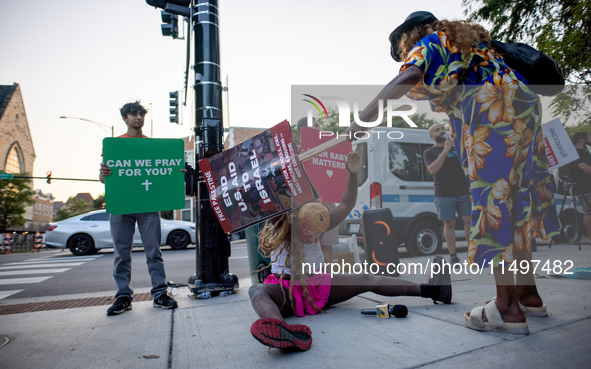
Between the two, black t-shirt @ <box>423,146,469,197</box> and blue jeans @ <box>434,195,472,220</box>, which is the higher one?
black t-shirt @ <box>423,146,469,197</box>

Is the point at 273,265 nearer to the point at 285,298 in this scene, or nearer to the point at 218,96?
the point at 285,298

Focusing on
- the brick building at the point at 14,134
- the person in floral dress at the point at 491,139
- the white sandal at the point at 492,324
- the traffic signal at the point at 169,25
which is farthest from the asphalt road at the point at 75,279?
the brick building at the point at 14,134

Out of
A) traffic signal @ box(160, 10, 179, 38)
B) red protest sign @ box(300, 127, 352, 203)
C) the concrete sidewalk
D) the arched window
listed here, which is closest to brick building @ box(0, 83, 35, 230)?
the arched window

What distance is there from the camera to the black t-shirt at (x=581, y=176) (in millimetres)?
3285

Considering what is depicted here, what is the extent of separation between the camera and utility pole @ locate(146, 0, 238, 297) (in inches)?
144

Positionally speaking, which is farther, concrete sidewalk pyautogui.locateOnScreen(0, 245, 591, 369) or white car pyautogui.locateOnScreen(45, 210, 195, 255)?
white car pyautogui.locateOnScreen(45, 210, 195, 255)

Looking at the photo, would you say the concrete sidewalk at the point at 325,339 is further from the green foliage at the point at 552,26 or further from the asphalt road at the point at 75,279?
the green foliage at the point at 552,26

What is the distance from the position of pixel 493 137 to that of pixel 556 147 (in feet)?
2.86

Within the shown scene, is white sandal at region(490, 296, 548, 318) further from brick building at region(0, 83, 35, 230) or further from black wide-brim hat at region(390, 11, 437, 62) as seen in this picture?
brick building at region(0, 83, 35, 230)

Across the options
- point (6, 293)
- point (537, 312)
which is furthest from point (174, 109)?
point (537, 312)

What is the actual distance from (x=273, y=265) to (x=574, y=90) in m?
3.05

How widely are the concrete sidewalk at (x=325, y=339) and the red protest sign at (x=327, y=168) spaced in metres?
0.88

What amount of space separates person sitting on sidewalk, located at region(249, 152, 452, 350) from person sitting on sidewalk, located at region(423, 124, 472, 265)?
0.43 meters

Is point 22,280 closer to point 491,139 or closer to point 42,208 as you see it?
point 491,139
